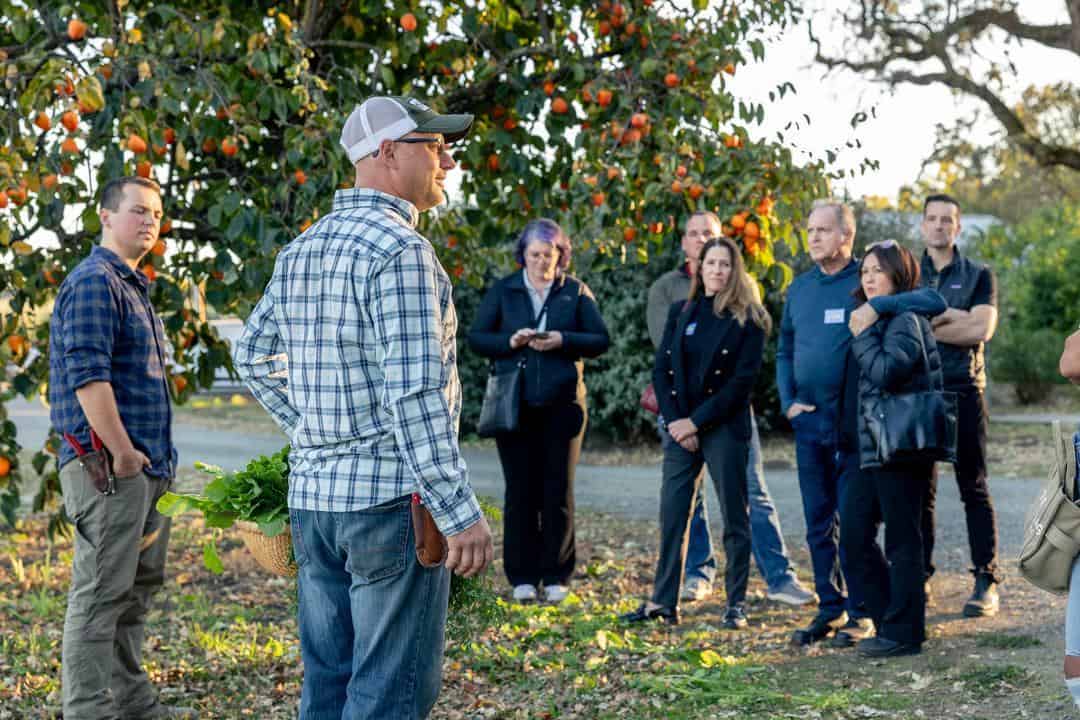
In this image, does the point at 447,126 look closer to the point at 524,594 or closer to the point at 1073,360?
the point at 1073,360

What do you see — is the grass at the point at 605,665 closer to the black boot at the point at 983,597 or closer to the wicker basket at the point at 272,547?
the black boot at the point at 983,597

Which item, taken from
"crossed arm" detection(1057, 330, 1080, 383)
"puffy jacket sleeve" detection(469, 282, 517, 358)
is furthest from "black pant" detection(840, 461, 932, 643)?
"crossed arm" detection(1057, 330, 1080, 383)

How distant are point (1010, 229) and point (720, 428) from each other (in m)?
24.6

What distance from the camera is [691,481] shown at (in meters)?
6.16

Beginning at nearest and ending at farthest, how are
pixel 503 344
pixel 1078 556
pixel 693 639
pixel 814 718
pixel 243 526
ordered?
pixel 1078 556 < pixel 243 526 < pixel 814 718 < pixel 693 639 < pixel 503 344

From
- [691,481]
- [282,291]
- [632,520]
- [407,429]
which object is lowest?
[632,520]

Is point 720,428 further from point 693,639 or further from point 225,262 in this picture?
point 225,262

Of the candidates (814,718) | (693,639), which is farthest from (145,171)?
(814,718)

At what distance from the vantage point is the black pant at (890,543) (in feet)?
17.4

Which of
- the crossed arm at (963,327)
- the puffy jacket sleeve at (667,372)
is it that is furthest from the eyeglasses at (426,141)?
the crossed arm at (963,327)

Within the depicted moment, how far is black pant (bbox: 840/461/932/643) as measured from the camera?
530 cm

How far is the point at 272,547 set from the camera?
3.32 metres

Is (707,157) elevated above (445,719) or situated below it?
above

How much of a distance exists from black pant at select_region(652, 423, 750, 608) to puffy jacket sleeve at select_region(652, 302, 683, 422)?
19cm
